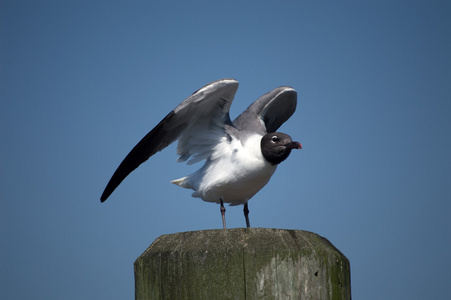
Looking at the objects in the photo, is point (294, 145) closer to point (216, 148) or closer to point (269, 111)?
point (216, 148)

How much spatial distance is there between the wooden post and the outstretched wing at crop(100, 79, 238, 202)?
2.86 m

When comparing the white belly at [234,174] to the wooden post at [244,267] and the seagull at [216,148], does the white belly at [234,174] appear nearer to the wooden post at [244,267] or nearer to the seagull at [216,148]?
the seagull at [216,148]

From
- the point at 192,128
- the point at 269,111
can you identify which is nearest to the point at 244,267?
the point at 192,128

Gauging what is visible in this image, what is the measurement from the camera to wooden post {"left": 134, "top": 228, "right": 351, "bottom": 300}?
2500 millimetres

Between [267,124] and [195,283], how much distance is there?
15.7 feet

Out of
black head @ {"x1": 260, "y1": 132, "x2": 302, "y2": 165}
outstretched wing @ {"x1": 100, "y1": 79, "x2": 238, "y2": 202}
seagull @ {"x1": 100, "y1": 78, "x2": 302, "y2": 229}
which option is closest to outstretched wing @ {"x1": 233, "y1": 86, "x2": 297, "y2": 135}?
seagull @ {"x1": 100, "y1": 78, "x2": 302, "y2": 229}

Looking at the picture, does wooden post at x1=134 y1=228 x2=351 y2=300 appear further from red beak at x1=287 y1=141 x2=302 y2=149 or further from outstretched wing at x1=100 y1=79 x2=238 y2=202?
outstretched wing at x1=100 y1=79 x2=238 y2=202

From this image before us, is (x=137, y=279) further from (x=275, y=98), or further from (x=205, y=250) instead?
(x=275, y=98)

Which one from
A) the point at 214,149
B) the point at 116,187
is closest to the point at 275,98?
the point at 214,149

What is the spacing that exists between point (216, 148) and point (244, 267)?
327 centimetres

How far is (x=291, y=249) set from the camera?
8.40ft

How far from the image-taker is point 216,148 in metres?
5.71

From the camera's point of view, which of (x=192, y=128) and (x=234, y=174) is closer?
(x=234, y=174)

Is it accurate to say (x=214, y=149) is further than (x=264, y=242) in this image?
Yes
